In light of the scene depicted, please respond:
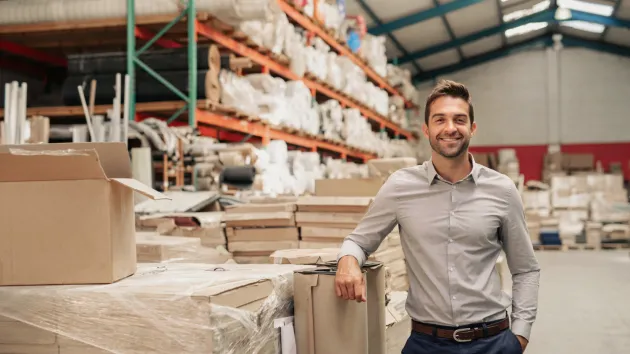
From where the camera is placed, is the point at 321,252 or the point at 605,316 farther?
the point at 605,316

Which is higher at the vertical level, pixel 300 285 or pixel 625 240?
pixel 300 285

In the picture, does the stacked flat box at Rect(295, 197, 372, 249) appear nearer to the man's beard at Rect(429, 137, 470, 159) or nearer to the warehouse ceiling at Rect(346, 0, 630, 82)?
the man's beard at Rect(429, 137, 470, 159)

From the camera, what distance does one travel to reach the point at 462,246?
7.25ft

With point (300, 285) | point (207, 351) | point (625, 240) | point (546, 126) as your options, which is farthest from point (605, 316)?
point (546, 126)

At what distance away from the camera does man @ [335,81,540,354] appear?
217cm

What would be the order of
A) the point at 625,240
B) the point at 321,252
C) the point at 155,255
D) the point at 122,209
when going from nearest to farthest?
the point at 122,209 < the point at 321,252 < the point at 155,255 < the point at 625,240

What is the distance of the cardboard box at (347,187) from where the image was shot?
A: 4.71 m

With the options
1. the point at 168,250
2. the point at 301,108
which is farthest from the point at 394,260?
the point at 301,108

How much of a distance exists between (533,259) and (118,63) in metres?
4.98

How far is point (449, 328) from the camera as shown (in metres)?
2.18

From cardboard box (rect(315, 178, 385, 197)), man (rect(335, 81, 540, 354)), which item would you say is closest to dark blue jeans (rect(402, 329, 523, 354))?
man (rect(335, 81, 540, 354))

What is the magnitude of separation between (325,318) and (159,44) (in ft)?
19.5

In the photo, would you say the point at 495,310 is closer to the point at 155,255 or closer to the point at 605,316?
the point at 155,255

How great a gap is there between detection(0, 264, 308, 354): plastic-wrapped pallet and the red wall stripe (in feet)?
56.1
